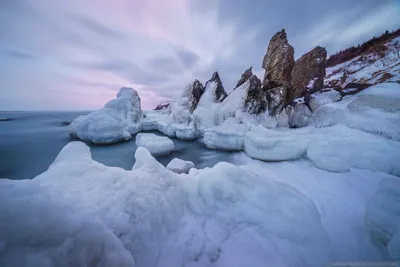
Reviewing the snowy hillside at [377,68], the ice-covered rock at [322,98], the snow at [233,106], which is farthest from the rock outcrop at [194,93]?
the snowy hillside at [377,68]

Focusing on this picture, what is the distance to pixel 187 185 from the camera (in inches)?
98.0

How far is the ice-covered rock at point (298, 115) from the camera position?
1176 cm

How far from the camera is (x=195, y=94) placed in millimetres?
15305

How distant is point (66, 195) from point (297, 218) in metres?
3.03

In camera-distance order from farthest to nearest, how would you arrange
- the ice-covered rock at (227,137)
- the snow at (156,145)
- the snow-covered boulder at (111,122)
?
the snow-covered boulder at (111,122)
the ice-covered rock at (227,137)
the snow at (156,145)

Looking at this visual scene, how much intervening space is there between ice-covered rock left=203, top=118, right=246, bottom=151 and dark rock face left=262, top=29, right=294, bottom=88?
548 cm

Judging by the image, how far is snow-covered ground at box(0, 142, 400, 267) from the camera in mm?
961

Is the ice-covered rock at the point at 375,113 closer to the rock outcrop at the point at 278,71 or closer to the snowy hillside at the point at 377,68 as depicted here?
the snowy hillside at the point at 377,68

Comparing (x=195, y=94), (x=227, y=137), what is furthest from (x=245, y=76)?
(x=227, y=137)

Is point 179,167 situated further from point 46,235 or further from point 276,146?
point 46,235

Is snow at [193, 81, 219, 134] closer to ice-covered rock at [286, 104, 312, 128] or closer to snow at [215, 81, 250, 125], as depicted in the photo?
snow at [215, 81, 250, 125]

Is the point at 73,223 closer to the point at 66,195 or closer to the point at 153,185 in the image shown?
the point at 66,195

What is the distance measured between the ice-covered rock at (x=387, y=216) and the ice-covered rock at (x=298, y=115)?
1063 centimetres

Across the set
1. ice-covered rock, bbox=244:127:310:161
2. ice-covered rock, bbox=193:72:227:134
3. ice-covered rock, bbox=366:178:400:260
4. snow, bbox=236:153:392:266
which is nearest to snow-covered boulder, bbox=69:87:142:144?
ice-covered rock, bbox=193:72:227:134
